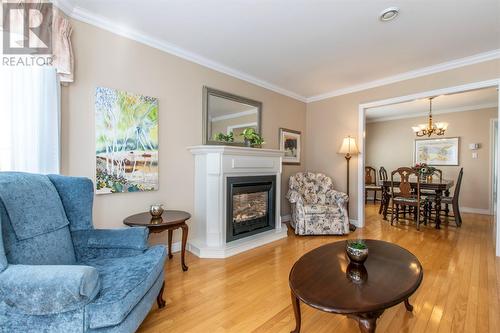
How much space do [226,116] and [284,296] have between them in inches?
93.7

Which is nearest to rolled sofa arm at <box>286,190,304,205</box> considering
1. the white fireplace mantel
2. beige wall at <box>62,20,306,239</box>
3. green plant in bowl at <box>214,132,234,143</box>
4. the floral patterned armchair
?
the floral patterned armchair

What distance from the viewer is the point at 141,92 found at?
8.52ft

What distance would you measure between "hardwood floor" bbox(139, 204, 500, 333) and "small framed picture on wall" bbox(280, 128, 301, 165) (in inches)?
70.3

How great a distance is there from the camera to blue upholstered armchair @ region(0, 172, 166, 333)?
104 centimetres

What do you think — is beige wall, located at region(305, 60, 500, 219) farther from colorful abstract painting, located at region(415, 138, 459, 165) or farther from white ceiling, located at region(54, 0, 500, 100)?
colorful abstract painting, located at region(415, 138, 459, 165)

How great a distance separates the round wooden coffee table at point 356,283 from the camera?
1157 mm

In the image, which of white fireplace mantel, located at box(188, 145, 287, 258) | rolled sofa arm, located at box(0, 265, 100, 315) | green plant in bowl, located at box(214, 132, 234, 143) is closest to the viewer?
rolled sofa arm, located at box(0, 265, 100, 315)

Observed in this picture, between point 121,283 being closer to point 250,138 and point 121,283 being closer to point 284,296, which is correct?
point 284,296

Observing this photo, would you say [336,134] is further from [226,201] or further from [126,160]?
[126,160]

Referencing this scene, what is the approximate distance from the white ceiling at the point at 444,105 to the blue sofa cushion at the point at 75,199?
16.4 ft

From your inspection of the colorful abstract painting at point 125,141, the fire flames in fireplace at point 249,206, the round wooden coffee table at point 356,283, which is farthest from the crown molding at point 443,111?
the colorful abstract painting at point 125,141

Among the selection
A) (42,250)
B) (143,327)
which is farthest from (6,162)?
(143,327)

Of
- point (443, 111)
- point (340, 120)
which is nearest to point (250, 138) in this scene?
point (340, 120)

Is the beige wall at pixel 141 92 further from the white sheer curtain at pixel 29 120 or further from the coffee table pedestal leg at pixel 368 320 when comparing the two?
the coffee table pedestal leg at pixel 368 320
